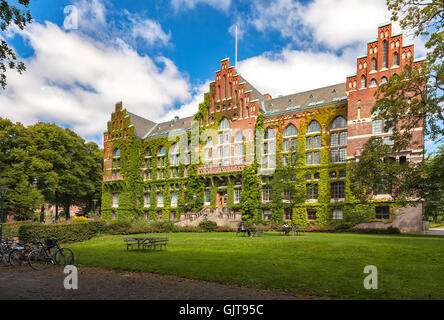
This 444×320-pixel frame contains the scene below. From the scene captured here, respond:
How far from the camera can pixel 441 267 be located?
11.7m

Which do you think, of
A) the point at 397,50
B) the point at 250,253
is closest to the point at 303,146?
the point at 397,50

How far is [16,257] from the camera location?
13242 mm

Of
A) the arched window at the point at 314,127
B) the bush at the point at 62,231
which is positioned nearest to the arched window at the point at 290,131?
the arched window at the point at 314,127

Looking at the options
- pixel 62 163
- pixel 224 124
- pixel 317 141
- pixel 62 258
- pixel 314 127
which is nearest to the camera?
pixel 62 258

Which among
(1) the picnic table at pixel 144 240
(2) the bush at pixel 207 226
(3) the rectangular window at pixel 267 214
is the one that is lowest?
(2) the bush at pixel 207 226

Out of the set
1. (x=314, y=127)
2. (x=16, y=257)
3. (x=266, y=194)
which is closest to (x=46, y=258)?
(x=16, y=257)

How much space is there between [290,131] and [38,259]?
114 ft

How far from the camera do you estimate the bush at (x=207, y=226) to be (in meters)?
36.1

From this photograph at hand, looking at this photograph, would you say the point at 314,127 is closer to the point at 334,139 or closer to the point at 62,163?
the point at 334,139

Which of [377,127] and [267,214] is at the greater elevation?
[377,127]

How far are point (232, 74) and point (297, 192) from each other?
73.0 ft

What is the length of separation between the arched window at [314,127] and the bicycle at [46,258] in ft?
110

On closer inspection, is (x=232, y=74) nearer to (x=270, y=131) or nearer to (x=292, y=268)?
(x=270, y=131)

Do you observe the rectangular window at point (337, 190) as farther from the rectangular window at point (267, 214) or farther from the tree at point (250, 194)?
the tree at point (250, 194)
